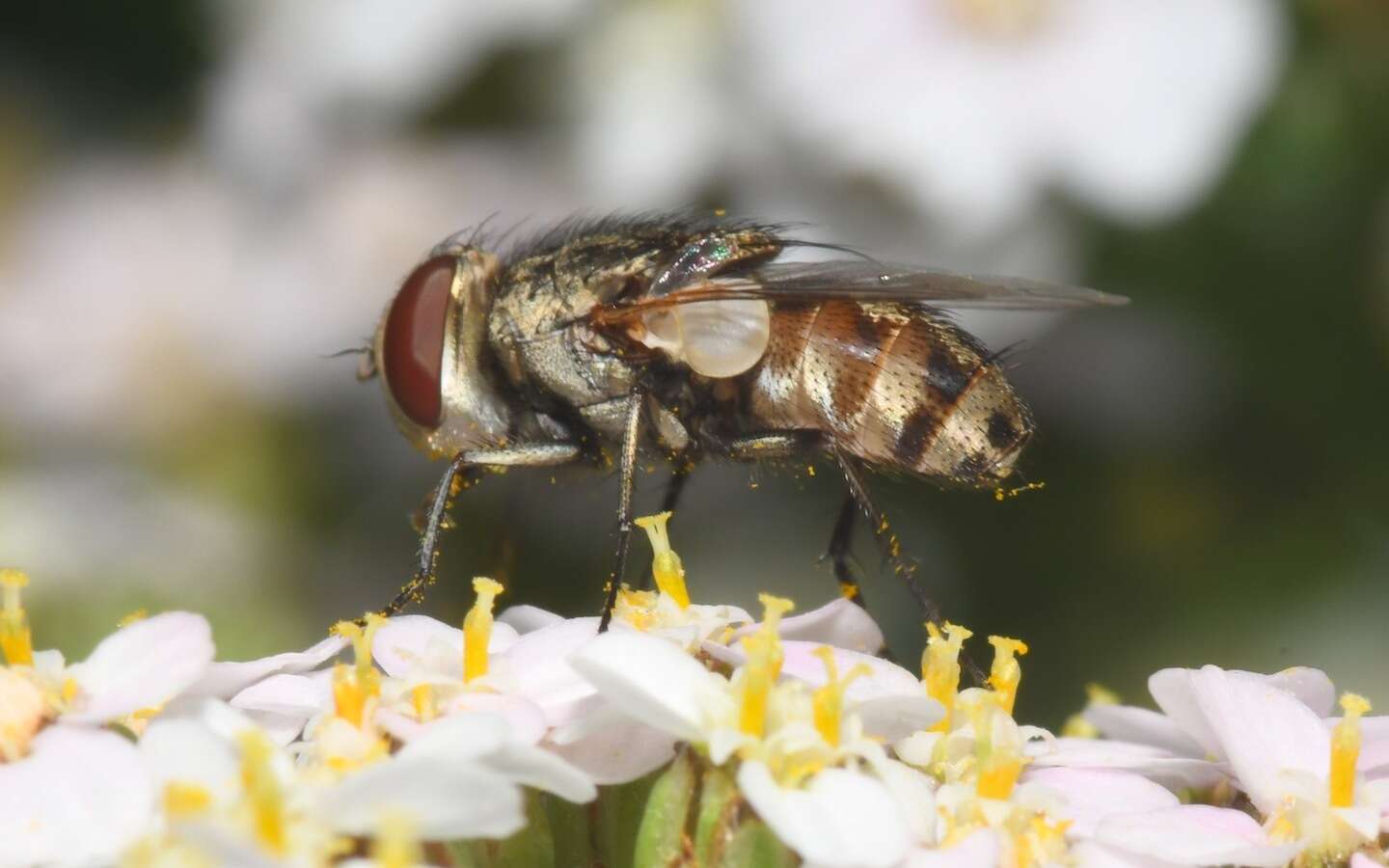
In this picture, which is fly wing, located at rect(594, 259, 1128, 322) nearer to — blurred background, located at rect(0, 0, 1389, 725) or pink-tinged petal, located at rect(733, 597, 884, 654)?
pink-tinged petal, located at rect(733, 597, 884, 654)

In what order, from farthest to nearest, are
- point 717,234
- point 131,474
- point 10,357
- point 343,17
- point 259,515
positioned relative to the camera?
point 10,357, point 131,474, point 259,515, point 343,17, point 717,234

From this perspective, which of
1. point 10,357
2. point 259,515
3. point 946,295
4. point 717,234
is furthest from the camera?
point 10,357

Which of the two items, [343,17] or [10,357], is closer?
[343,17]

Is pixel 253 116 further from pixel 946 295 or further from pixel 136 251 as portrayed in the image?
pixel 946 295

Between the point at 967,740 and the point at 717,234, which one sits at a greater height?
the point at 717,234

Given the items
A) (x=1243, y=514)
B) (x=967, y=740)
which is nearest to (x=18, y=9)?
(x=1243, y=514)

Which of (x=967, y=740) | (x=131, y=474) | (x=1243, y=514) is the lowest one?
(x=131, y=474)

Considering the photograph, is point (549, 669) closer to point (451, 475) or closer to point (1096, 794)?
point (1096, 794)

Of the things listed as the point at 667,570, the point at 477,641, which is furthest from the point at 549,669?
the point at 667,570
